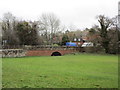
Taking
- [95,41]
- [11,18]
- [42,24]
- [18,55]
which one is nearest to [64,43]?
[42,24]

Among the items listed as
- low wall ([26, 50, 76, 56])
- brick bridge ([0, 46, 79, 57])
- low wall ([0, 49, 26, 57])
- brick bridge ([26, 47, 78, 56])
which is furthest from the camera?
brick bridge ([26, 47, 78, 56])

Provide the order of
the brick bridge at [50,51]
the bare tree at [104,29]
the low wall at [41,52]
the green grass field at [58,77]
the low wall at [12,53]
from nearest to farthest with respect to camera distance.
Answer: the green grass field at [58,77], the low wall at [12,53], the low wall at [41,52], the brick bridge at [50,51], the bare tree at [104,29]

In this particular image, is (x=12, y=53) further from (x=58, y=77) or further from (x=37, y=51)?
(x=58, y=77)

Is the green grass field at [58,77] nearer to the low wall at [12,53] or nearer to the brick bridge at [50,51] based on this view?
the low wall at [12,53]

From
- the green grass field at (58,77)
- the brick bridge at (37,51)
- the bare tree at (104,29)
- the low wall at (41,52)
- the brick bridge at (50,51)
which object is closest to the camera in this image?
the green grass field at (58,77)

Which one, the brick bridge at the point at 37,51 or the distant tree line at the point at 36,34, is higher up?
the distant tree line at the point at 36,34

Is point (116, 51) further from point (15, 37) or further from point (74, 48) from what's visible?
point (15, 37)

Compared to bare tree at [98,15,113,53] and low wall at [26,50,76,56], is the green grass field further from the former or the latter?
bare tree at [98,15,113,53]

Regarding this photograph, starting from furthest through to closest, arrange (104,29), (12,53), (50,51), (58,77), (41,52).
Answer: (104,29)
(50,51)
(41,52)
(12,53)
(58,77)

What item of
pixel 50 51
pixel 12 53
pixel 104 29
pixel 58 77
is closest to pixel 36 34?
pixel 50 51

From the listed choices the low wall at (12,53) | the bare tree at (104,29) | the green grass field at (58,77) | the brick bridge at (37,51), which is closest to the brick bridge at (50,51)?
the brick bridge at (37,51)

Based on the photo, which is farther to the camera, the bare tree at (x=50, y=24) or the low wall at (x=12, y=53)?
the bare tree at (x=50, y=24)

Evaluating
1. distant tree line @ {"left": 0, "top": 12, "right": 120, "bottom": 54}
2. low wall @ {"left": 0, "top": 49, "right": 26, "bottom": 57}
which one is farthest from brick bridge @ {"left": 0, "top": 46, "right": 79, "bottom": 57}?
distant tree line @ {"left": 0, "top": 12, "right": 120, "bottom": 54}

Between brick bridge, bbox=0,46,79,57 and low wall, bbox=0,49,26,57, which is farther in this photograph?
brick bridge, bbox=0,46,79,57
